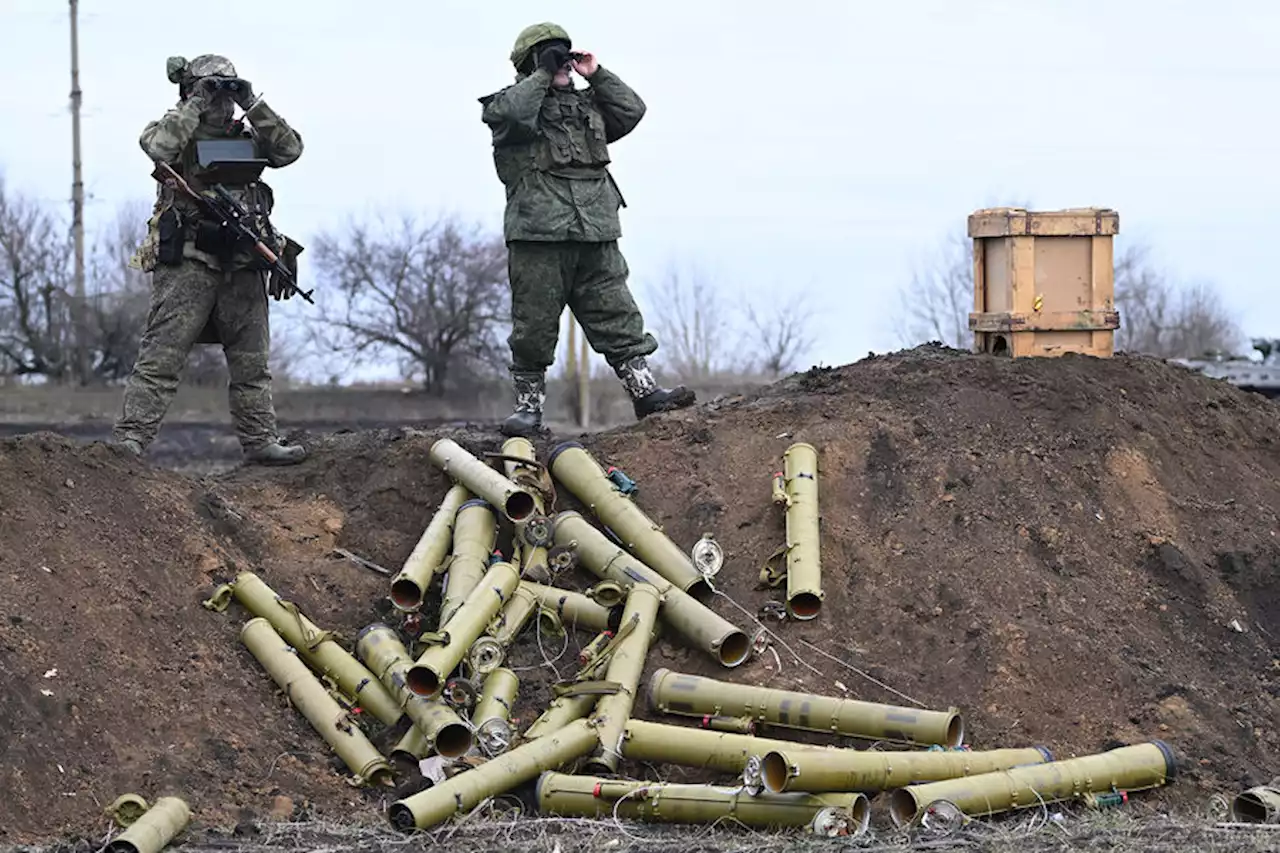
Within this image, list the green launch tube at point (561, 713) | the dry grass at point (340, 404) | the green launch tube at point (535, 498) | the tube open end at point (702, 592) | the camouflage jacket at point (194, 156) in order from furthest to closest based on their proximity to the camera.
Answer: the dry grass at point (340, 404) → the camouflage jacket at point (194, 156) → the green launch tube at point (535, 498) → the tube open end at point (702, 592) → the green launch tube at point (561, 713)

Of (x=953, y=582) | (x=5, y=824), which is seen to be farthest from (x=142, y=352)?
(x=953, y=582)

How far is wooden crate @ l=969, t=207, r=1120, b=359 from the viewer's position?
1108 centimetres

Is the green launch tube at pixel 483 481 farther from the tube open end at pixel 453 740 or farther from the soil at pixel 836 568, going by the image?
the tube open end at pixel 453 740

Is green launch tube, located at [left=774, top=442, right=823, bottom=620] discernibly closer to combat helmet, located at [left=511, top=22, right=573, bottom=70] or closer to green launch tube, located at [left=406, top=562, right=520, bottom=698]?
green launch tube, located at [left=406, top=562, right=520, bottom=698]

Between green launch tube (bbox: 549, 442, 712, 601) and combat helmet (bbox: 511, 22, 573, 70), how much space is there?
2.33 m

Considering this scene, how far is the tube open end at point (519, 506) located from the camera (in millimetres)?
9469

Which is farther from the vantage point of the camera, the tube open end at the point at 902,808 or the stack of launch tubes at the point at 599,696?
the stack of launch tubes at the point at 599,696

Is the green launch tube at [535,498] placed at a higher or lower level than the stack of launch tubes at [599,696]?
higher

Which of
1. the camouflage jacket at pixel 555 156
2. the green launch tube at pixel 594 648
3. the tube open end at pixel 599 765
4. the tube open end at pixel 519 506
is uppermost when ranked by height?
the camouflage jacket at pixel 555 156

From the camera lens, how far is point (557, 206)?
10680 mm

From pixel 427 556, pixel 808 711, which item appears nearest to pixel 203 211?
pixel 427 556

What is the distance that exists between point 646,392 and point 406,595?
2636 millimetres

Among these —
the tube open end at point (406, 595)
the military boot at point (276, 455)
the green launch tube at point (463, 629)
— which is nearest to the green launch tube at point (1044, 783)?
the green launch tube at point (463, 629)

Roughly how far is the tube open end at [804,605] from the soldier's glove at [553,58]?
3451 mm
